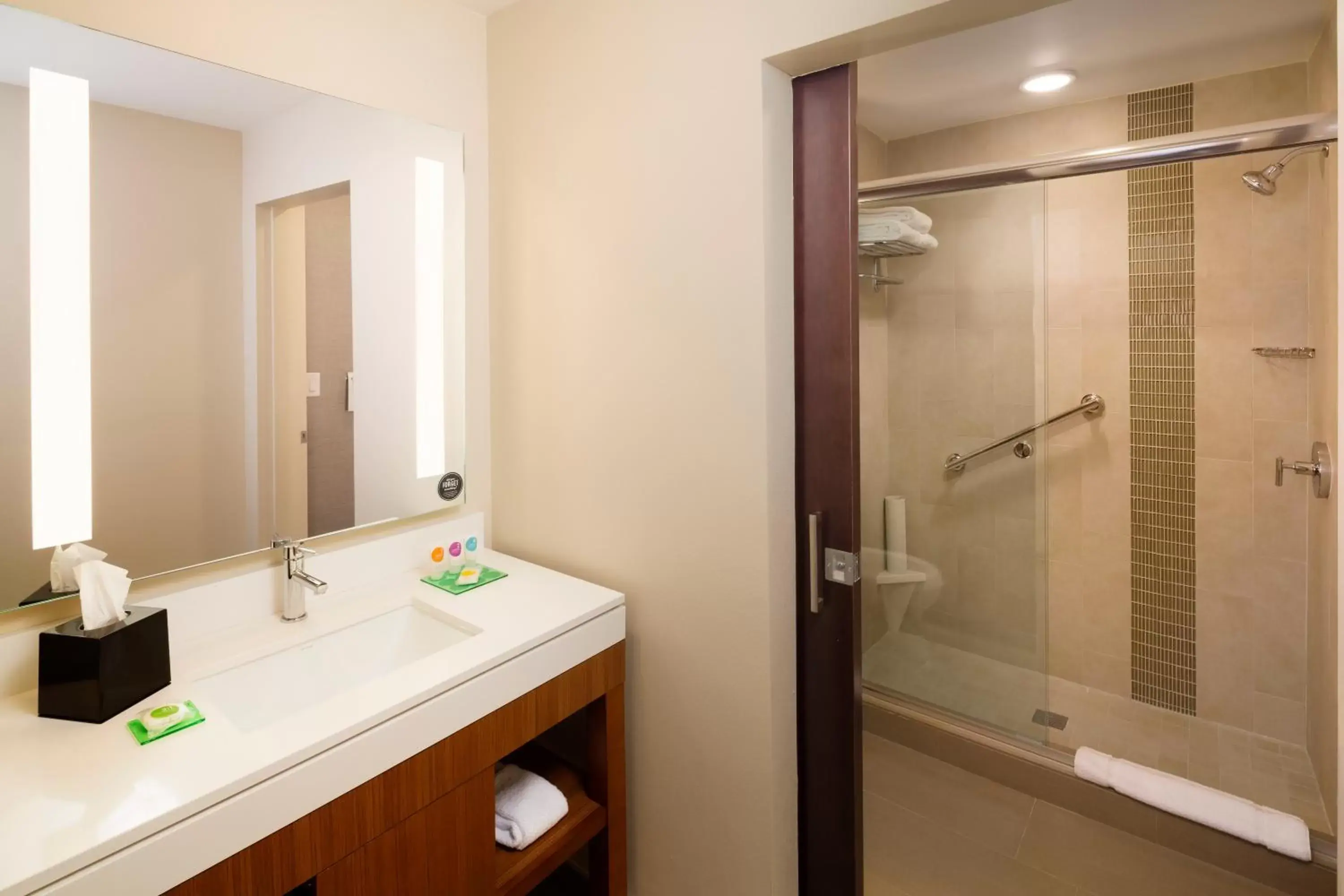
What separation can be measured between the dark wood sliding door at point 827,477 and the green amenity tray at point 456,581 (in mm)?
751

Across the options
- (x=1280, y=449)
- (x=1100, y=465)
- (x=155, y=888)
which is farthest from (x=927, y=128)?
(x=155, y=888)

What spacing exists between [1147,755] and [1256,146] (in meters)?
1.84

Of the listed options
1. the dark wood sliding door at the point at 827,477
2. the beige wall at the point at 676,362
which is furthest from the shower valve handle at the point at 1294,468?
the beige wall at the point at 676,362

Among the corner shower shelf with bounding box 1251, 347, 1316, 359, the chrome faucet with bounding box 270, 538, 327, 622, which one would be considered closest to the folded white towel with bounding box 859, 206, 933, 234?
the corner shower shelf with bounding box 1251, 347, 1316, 359

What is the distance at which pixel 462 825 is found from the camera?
1159 mm

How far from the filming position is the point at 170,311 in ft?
4.12

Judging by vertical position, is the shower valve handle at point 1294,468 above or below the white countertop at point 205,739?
above

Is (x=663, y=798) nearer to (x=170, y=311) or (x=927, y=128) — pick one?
(x=170, y=311)

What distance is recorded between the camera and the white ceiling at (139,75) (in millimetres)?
1058

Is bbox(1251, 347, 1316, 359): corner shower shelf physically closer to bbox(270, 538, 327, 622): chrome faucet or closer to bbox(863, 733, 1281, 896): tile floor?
bbox(863, 733, 1281, 896): tile floor

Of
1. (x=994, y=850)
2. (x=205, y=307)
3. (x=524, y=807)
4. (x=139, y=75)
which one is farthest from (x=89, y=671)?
(x=994, y=850)

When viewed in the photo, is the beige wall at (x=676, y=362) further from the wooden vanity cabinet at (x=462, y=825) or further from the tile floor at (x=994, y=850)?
the tile floor at (x=994, y=850)

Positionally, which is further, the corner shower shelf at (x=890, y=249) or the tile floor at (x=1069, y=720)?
the tile floor at (x=1069, y=720)

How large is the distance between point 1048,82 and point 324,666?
8.86 ft
